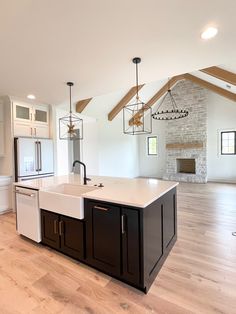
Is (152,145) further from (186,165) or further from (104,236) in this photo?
(104,236)

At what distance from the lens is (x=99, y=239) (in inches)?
76.9

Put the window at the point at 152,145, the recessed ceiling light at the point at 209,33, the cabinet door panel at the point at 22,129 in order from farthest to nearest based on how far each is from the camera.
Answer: the window at the point at 152,145 → the cabinet door panel at the point at 22,129 → the recessed ceiling light at the point at 209,33

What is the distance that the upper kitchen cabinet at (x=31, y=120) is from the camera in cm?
418

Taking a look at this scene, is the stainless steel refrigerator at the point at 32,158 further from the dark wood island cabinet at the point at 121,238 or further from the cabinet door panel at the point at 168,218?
the cabinet door panel at the point at 168,218

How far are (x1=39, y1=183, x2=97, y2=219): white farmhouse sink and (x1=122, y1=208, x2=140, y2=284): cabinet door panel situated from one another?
1.83 ft

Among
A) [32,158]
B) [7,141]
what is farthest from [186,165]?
[7,141]

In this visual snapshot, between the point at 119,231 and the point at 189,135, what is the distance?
7.24 metres

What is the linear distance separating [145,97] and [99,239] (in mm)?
6853

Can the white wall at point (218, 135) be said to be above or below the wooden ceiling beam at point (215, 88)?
below

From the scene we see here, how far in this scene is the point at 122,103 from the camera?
276 inches

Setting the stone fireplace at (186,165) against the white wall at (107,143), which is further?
the stone fireplace at (186,165)

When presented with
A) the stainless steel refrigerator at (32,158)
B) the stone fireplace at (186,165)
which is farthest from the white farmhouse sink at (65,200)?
the stone fireplace at (186,165)

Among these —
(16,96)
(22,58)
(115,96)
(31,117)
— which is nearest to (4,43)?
(22,58)

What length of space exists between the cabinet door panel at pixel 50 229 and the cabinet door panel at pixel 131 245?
3.35 ft
